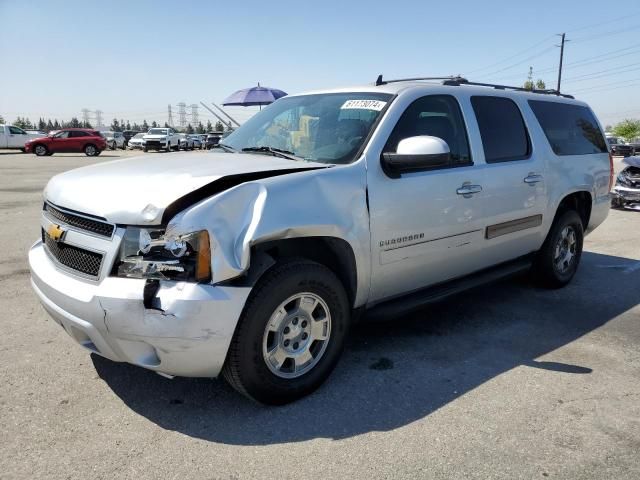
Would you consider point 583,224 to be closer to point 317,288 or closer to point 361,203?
point 361,203

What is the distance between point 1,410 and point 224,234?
1.63 metres

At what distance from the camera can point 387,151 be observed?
343 centimetres

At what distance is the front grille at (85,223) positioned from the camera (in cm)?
271

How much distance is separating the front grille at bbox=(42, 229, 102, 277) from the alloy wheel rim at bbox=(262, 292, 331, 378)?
0.95 meters

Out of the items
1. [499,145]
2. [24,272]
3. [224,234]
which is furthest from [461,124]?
[24,272]

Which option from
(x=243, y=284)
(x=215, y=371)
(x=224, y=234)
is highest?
(x=224, y=234)

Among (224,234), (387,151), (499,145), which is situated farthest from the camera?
(499,145)

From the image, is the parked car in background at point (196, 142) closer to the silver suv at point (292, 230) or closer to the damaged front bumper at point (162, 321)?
the silver suv at point (292, 230)

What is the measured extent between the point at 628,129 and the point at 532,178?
99262 mm

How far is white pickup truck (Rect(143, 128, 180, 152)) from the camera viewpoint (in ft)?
120

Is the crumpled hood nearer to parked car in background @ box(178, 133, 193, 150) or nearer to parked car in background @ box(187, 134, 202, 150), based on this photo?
parked car in background @ box(178, 133, 193, 150)

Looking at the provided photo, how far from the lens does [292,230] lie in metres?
2.84

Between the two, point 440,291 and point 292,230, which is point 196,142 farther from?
point 292,230

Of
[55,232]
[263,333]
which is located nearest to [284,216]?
[263,333]
